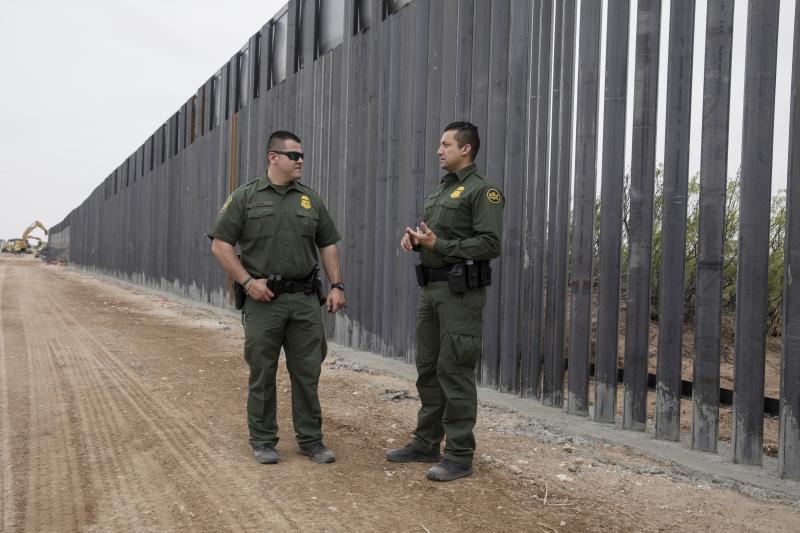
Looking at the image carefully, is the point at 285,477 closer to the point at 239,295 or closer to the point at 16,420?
the point at 239,295

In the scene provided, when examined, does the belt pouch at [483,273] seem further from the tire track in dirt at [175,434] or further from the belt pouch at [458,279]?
the tire track in dirt at [175,434]

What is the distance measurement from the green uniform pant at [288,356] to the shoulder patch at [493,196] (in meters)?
1.21

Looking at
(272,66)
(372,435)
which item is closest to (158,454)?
(372,435)

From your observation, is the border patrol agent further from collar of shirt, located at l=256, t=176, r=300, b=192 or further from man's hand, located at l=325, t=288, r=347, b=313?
collar of shirt, located at l=256, t=176, r=300, b=192

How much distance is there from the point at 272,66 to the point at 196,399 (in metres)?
8.74

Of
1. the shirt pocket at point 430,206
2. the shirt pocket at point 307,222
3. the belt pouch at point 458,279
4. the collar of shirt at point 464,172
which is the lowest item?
the belt pouch at point 458,279

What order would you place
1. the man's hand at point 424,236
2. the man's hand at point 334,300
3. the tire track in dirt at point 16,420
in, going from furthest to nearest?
1. the man's hand at point 334,300
2. the man's hand at point 424,236
3. the tire track in dirt at point 16,420

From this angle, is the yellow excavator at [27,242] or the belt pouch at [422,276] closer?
the belt pouch at [422,276]

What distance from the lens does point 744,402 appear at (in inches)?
152

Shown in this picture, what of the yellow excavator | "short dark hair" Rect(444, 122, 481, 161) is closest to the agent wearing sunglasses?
"short dark hair" Rect(444, 122, 481, 161)

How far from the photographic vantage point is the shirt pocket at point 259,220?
147 inches

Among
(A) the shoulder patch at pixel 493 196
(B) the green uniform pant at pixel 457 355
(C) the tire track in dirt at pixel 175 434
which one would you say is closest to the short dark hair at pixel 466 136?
(A) the shoulder patch at pixel 493 196

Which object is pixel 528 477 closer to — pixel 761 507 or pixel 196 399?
pixel 761 507

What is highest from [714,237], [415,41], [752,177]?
[415,41]
